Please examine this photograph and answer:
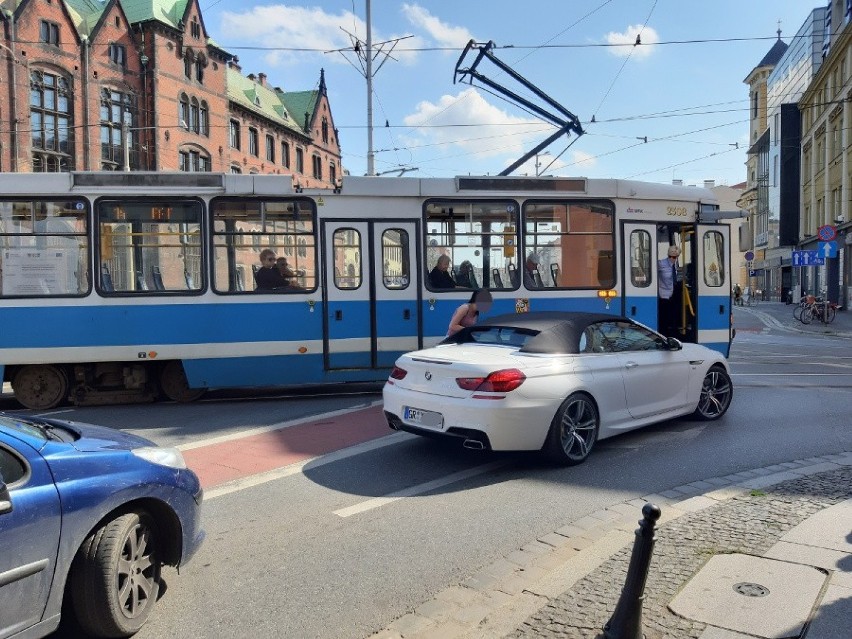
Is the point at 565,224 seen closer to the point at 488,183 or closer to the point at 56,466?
the point at 488,183

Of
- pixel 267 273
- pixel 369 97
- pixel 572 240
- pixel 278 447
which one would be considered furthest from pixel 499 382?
pixel 369 97

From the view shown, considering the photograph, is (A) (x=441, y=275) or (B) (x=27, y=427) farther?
(A) (x=441, y=275)

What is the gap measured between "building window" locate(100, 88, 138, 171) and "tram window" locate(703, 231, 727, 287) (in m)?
43.2

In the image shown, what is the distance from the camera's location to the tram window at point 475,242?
1095 cm

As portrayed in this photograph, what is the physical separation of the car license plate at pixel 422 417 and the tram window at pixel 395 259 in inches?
165

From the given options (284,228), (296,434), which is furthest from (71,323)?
(296,434)

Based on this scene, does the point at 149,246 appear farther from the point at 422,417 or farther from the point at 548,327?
the point at 548,327

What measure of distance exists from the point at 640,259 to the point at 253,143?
192 ft

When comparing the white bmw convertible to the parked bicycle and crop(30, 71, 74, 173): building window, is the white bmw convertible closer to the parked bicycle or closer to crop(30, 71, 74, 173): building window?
the parked bicycle

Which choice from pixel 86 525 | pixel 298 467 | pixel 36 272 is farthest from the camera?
pixel 36 272

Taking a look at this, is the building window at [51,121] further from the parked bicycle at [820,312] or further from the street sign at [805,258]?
the parked bicycle at [820,312]

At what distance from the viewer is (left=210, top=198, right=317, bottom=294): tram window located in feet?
33.7

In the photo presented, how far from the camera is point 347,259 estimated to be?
35.1ft

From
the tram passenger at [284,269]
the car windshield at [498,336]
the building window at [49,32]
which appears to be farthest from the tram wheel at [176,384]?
the building window at [49,32]
